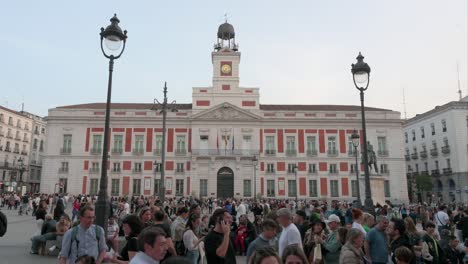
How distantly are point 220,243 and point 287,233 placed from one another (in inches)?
52.8

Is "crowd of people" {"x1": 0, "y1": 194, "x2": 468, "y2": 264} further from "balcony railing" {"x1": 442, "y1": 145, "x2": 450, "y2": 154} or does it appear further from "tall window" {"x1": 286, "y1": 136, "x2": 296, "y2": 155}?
"balcony railing" {"x1": 442, "y1": 145, "x2": 450, "y2": 154}

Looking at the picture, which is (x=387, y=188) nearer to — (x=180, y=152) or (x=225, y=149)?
(x=225, y=149)

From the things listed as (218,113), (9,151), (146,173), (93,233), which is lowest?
(93,233)

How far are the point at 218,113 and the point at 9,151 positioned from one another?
34361 mm

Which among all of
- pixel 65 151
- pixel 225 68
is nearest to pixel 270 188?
pixel 225 68

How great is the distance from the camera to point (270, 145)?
1831 inches

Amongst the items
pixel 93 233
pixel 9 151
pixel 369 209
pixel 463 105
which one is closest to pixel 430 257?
pixel 369 209

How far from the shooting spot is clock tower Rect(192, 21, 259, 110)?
4738 centimetres

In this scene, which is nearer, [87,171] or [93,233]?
[93,233]

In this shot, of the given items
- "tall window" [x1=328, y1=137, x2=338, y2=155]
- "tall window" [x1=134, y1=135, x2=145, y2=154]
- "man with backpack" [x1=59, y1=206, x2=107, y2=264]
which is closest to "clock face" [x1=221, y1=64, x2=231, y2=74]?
"tall window" [x1=134, y1=135, x2=145, y2=154]

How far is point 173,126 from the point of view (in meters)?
46.6

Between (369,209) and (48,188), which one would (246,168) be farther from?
(369,209)

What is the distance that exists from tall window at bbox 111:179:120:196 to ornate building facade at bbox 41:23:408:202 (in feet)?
0.40

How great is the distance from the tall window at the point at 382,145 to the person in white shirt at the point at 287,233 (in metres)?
44.3
